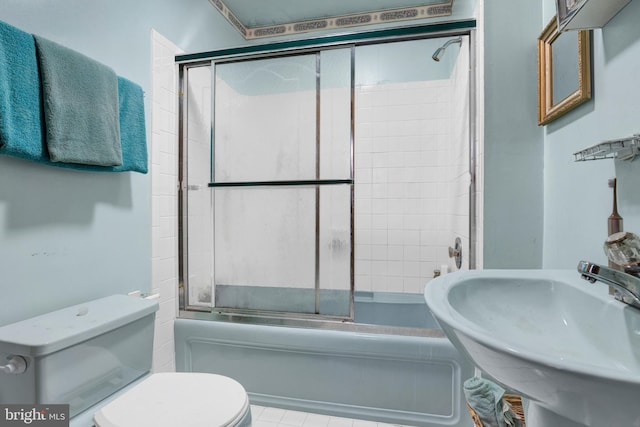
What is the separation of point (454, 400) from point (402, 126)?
5.76 ft

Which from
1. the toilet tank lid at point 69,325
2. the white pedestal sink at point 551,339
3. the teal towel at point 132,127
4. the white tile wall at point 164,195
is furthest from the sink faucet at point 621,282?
the white tile wall at point 164,195

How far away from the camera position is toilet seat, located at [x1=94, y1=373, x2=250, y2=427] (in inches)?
35.4

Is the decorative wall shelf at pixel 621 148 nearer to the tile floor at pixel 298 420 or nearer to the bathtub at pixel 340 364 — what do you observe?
the bathtub at pixel 340 364

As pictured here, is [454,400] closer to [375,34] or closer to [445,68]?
[375,34]

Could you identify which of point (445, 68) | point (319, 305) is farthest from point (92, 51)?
point (445, 68)

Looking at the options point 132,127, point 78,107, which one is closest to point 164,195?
point 132,127

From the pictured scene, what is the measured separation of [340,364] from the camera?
1504 mm

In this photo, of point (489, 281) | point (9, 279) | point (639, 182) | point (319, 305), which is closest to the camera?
point (639, 182)

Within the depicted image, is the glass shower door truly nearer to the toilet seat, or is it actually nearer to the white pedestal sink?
the toilet seat

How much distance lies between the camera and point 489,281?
2.81 ft

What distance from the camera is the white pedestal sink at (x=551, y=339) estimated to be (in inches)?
13.9

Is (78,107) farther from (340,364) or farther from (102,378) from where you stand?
(340,364)

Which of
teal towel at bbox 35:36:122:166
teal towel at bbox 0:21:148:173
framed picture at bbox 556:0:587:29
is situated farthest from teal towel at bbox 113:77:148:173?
framed picture at bbox 556:0:587:29

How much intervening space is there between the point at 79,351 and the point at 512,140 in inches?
68.1
